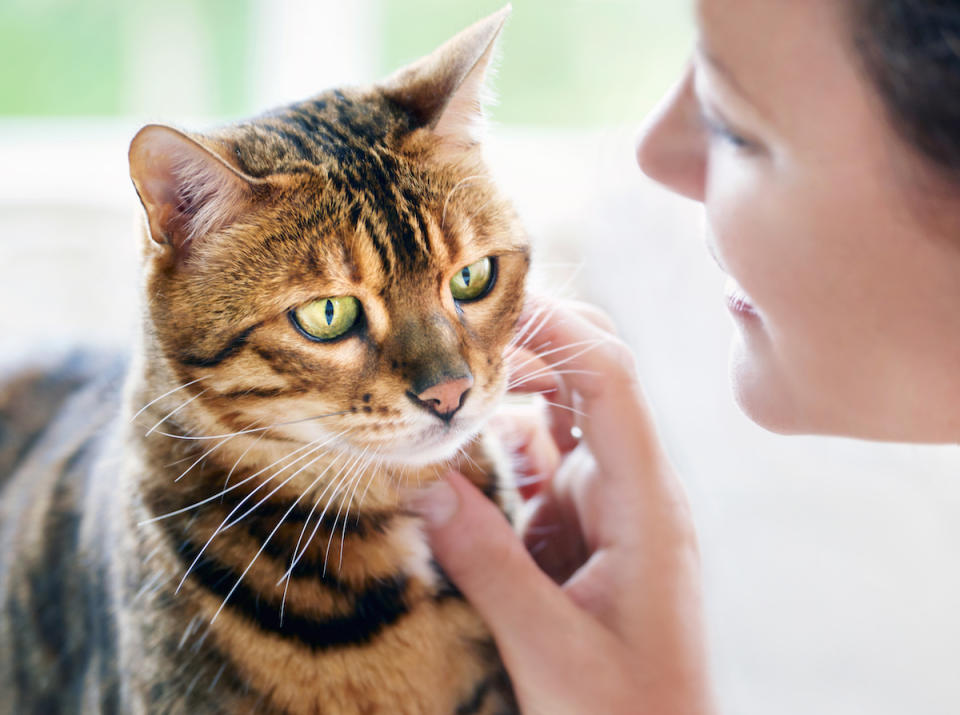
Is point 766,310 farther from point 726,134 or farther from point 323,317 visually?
point 323,317

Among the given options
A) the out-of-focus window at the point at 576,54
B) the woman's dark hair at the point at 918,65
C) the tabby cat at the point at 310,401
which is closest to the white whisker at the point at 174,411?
the tabby cat at the point at 310,401

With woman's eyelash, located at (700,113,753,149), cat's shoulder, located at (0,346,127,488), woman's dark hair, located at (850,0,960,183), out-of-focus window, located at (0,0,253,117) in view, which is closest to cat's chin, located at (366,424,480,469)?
woman's eyelash, located at (700,113,753,149)

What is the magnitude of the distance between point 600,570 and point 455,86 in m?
0.52

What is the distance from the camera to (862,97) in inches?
Answer: 20.5

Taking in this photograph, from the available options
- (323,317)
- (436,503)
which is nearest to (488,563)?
(436,503)

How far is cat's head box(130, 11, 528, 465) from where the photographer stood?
71 centimetres

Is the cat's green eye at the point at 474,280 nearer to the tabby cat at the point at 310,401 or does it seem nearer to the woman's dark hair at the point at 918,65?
the tabby cat at the point at 310,401

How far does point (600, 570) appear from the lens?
81 centimetres

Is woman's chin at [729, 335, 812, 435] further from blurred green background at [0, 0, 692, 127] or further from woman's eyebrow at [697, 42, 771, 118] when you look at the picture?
blurred green background at [0, 0, 692, 127]

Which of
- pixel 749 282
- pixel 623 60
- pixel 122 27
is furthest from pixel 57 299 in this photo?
pixel 749 282

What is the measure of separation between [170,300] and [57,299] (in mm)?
1110

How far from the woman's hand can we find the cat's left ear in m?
0.22

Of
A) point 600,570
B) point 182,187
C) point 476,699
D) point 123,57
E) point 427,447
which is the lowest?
point 476,699

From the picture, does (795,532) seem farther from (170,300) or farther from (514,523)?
(170,300)
